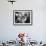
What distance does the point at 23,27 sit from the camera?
495cm

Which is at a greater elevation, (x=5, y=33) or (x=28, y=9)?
(x=28, y=9)

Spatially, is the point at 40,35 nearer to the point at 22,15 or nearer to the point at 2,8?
the point at 22,15

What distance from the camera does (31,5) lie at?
4.94 m

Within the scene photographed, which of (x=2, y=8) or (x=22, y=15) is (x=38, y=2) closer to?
(x=22, y=15)

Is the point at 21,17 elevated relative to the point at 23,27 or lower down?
elevated

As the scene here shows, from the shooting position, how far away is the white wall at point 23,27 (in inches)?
193

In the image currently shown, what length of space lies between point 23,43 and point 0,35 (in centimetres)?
177

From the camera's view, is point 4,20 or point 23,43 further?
point 4,20

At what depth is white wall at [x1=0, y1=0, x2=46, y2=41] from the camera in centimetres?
491

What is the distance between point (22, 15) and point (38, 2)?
2.48ft

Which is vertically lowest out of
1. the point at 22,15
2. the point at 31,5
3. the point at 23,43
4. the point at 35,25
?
the point at 23,43

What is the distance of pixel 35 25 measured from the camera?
16.1ft

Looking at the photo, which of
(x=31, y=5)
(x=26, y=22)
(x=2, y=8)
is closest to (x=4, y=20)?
(x=2, y=8)

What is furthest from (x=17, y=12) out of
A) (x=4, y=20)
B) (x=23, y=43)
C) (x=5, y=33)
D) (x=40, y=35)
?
(x=23, y=43)
